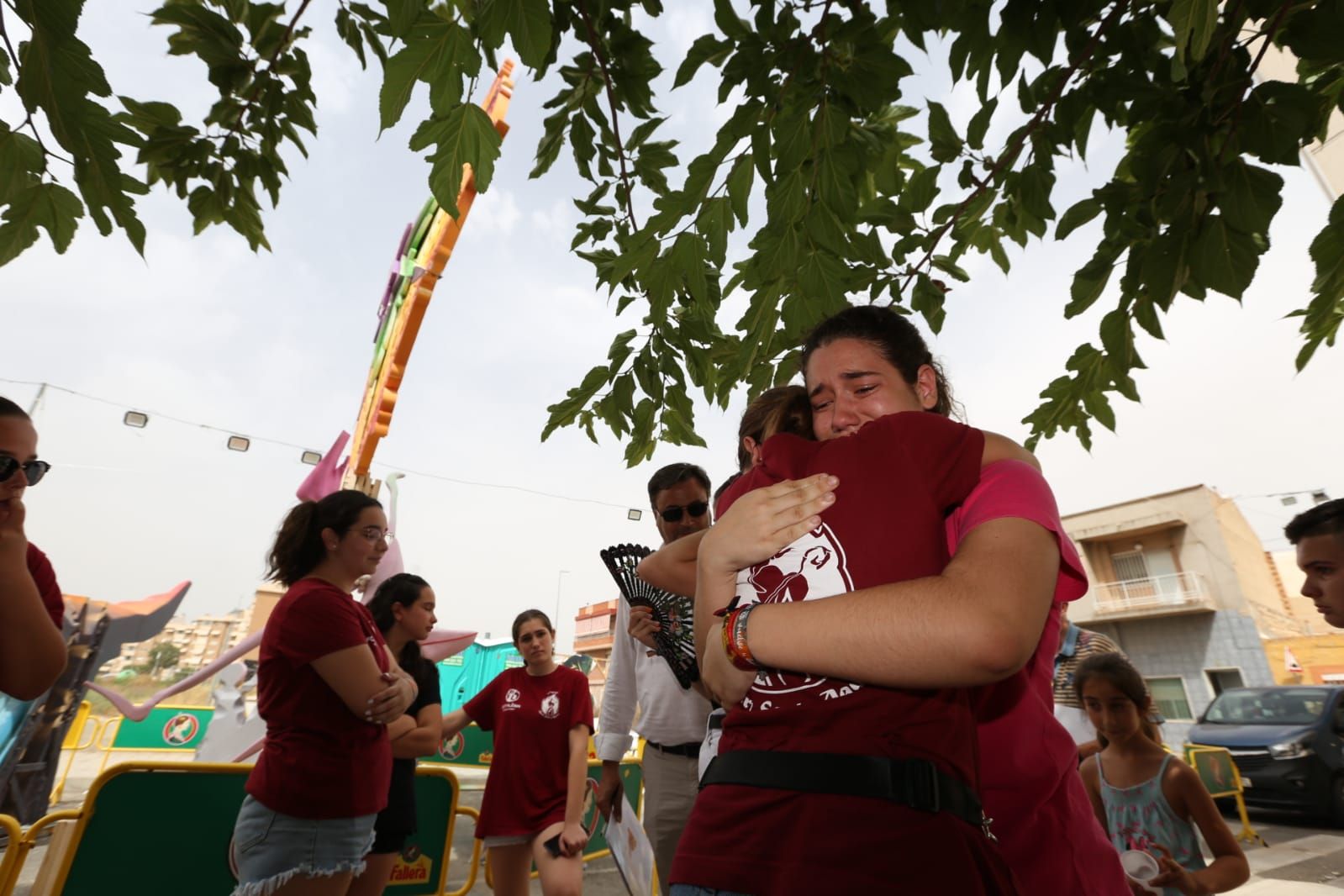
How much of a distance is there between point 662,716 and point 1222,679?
79.1ft

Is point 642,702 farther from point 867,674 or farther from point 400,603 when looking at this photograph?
point 867,674

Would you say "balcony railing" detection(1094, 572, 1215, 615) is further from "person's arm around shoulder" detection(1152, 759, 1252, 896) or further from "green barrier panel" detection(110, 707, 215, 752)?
"green barrier panel" detection(110, 707, 215, 752)

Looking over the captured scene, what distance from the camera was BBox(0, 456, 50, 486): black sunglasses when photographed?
162cm

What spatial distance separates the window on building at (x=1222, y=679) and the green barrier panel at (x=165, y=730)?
82.3 feet

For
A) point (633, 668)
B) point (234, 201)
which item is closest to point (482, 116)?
point (234, 201)

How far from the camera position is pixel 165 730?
10.3 metres

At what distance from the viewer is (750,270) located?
8.13ft

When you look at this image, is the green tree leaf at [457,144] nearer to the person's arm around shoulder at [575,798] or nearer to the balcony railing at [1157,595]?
the person's arm around shoulder at [575,798]

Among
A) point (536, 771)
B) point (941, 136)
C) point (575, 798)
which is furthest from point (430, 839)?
point (941, 136)

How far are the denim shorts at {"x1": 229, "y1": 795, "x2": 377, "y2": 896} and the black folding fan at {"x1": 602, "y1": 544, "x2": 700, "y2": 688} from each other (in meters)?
1.24

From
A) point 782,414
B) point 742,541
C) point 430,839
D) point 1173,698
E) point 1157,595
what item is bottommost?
point 1173,698

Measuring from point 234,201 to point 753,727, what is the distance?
252 cm

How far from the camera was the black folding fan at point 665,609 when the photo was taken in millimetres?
2658

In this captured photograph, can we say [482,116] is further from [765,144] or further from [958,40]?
[958,40]
